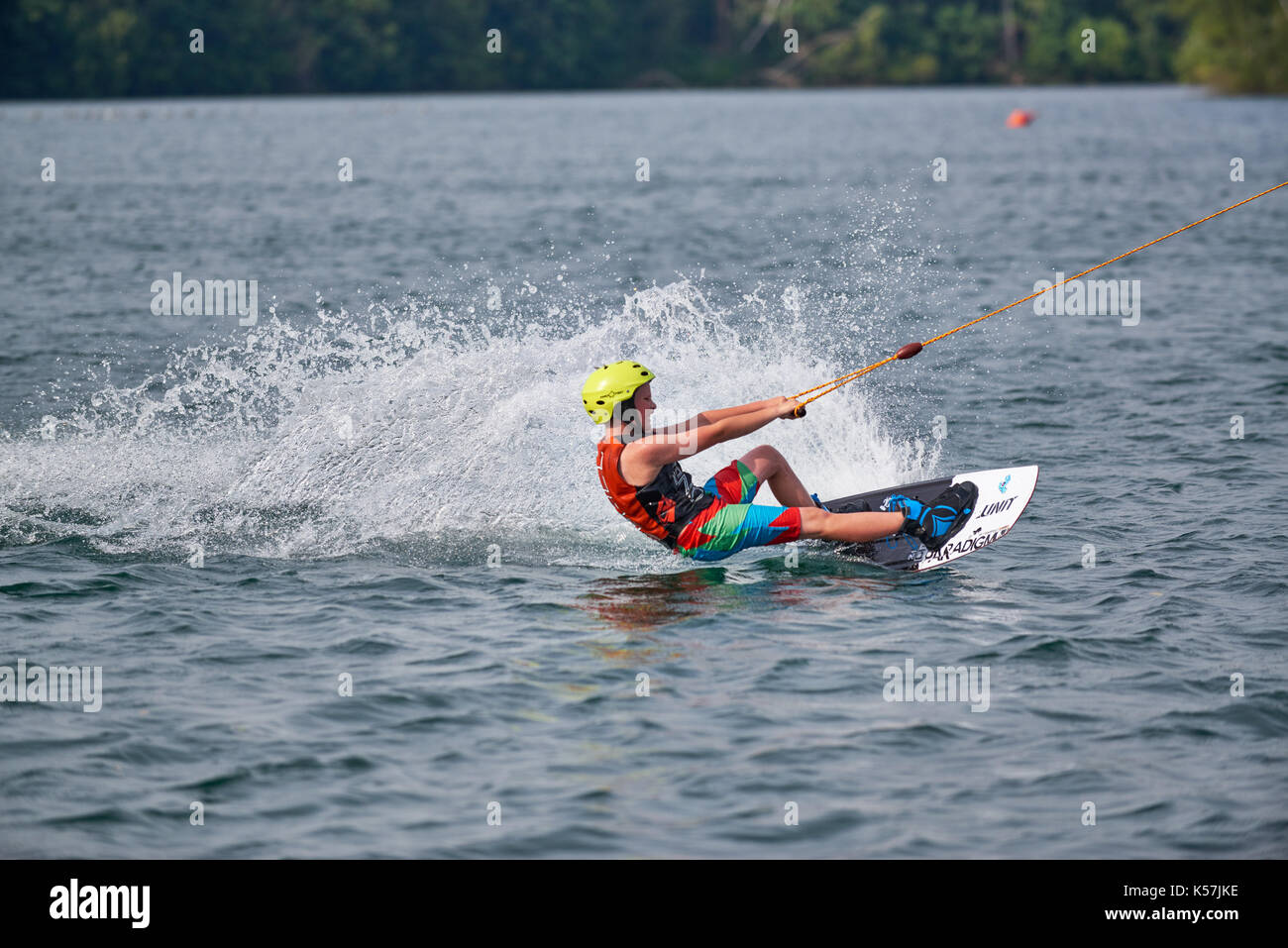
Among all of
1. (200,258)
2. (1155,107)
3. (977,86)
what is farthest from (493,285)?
(977,86)

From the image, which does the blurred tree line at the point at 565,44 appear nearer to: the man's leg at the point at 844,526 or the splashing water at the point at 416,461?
the splashing water at the point at 416,461

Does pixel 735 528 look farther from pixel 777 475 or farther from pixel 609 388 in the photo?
pixel 609 388

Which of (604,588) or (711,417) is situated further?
(604,588)

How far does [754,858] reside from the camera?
6941 mm

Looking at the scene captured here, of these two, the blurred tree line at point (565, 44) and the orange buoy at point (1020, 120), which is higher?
the blurred tree line at point (565, 44)

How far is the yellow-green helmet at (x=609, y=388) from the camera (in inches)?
408

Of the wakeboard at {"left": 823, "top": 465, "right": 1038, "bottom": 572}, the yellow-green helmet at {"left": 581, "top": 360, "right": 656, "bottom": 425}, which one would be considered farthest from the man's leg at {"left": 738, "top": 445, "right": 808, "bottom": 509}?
the yellow-green helmet at {"left": 581, "top": 360, "right": 656, "bottom": 425}

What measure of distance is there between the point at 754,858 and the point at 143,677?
13.5 feet

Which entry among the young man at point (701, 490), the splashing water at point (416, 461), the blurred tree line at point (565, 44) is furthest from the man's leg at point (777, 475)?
the blurred tree line at point (565, 44)

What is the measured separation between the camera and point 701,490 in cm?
1078

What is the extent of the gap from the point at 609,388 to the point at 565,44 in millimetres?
107029

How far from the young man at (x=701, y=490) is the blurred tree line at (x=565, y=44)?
81.8m

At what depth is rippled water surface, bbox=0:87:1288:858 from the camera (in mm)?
7465

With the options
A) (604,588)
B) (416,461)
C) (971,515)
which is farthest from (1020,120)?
(604,588)
